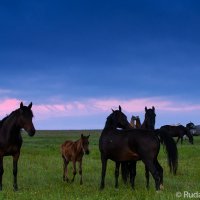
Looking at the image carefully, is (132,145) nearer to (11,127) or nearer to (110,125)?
(110,125)

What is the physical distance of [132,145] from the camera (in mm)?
13711

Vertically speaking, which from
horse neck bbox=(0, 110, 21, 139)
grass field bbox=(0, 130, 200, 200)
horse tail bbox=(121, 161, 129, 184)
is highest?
horse neck bbox=(0, 110, 21, 139)

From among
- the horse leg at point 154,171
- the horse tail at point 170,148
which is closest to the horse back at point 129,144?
the horse leg at point 154,171

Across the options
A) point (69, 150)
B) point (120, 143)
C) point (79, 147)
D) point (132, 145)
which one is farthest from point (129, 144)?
point (69, 150)

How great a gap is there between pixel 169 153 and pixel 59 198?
4.80 metres

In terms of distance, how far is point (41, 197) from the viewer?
12172mm

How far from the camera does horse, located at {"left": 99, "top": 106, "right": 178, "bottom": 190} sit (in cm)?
1330

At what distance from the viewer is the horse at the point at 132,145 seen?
43.7ft

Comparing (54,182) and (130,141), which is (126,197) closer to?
(130,141)

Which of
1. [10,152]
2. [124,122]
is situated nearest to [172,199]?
[124,122]

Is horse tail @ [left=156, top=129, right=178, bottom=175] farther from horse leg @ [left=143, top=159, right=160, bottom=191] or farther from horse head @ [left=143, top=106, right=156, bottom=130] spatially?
horse head @ [left=143, top=106, right=156, bottom=130]

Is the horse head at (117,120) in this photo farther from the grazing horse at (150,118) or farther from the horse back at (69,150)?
the horse back at (69,150)

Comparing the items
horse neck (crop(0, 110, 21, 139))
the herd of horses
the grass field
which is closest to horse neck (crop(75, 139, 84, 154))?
the grass field

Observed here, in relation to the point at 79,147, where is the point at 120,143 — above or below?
above
